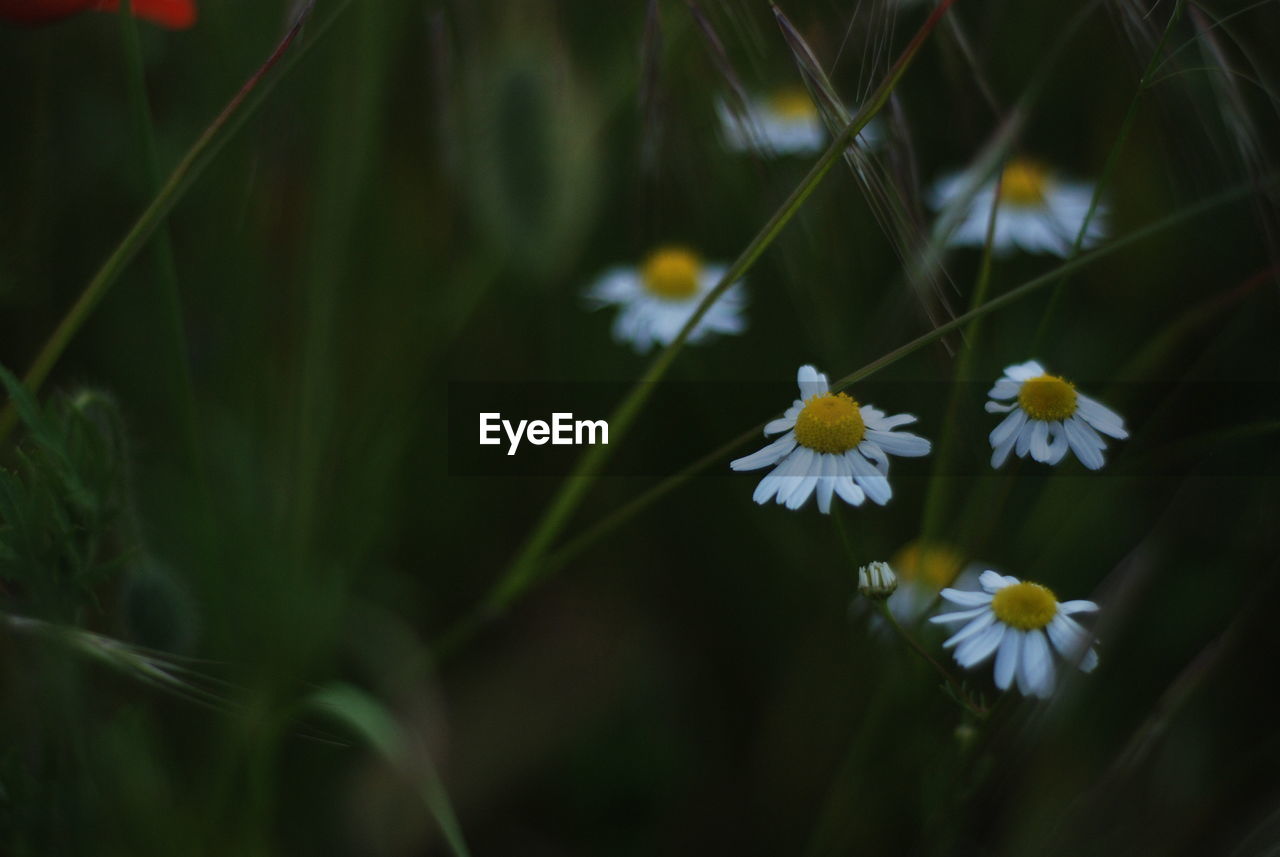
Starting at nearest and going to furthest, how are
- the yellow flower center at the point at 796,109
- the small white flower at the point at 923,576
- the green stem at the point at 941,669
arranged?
the green stem at the point at 941,669
the small white flower at the point at 923,576
the yellow flower center at the point at 796,109

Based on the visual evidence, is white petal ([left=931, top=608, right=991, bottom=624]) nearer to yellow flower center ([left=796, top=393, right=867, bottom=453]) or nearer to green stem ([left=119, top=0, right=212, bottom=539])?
yellow flower center ([left=796, top=393, right=867, bottom=453])

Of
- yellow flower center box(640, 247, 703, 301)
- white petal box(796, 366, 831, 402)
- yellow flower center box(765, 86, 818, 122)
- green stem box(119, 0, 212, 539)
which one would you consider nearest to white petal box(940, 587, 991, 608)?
white petal box(796, 366, 831, 402)

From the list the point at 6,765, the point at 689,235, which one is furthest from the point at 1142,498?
the point at 6,765

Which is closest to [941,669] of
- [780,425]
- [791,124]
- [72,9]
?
[780,425]

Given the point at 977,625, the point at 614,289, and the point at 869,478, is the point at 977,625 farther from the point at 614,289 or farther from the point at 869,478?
the point at 614,289

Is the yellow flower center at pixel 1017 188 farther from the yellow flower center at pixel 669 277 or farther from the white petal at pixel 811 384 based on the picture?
the white petal at pixel 811 384

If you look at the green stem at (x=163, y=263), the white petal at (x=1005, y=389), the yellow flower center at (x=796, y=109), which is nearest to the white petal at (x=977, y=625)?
the white petal at (x=1005, y=389)
